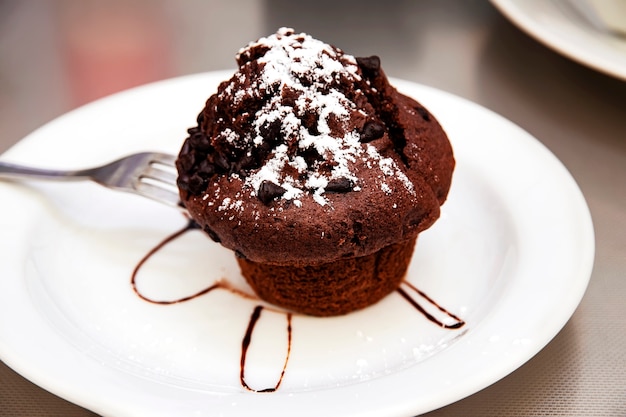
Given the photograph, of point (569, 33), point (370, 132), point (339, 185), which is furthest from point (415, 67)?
point (339, 185)

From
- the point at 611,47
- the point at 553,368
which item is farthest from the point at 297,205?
the point at 611,47

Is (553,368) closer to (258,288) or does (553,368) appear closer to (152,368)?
(258,288)

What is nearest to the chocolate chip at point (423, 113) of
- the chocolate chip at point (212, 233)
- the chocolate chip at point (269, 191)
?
the chocolate chip at point (269, 191)

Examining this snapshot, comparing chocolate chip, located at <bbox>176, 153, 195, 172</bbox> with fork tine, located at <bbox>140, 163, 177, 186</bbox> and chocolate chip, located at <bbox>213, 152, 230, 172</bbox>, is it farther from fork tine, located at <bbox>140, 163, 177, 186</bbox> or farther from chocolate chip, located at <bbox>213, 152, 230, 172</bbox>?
fork tine, located at <bbox>140, 163, 177, 186</bbox>

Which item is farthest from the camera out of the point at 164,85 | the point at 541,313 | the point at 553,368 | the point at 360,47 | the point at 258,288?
→ the point at 360,47

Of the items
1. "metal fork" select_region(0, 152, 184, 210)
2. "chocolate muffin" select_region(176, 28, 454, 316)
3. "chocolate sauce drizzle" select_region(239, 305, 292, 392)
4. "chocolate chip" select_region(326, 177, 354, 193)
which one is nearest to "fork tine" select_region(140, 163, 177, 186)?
"metal fork" select_region(0, 152, 184, 210)

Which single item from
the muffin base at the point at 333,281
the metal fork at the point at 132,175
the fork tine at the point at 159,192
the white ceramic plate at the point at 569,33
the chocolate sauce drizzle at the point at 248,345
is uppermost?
the white ceramic plate at the point at 569,33

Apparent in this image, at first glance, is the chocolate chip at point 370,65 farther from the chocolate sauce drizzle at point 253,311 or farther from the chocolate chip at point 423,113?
the chocolate sauce drizzle at point 253,311

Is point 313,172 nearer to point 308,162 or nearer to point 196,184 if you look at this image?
point 308,162
